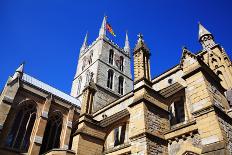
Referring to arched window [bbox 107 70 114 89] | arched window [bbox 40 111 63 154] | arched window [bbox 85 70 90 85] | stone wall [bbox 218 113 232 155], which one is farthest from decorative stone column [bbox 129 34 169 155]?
arched window [bbox 85 70 90 85]

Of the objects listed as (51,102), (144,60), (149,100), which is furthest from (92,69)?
(149,100)

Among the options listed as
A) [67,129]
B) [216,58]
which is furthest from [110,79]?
[216,58]

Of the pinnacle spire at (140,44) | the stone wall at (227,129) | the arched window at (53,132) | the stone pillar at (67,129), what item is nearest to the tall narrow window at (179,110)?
the pinnacle spire at (140,44)

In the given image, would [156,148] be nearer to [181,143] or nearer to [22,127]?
[181,143]

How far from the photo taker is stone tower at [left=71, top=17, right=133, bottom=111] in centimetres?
2971

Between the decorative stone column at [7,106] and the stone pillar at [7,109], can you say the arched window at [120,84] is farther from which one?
the stone pillar at [7,109]

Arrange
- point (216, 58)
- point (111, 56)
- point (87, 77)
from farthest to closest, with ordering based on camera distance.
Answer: point (111, 56), point (87, 77), point (216, 58)

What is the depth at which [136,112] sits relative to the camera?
9.68m

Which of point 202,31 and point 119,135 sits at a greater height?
point 202,31

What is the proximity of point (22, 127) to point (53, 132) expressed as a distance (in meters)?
3.23

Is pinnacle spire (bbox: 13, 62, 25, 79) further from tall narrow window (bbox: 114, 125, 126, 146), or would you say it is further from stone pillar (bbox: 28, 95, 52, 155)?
tall narrow window (bbox: 114, 125, 126, 146)

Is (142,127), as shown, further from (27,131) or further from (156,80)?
(27,131)

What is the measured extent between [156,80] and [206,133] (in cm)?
1072

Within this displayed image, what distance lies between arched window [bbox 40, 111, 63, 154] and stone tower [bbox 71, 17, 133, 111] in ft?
20.8
